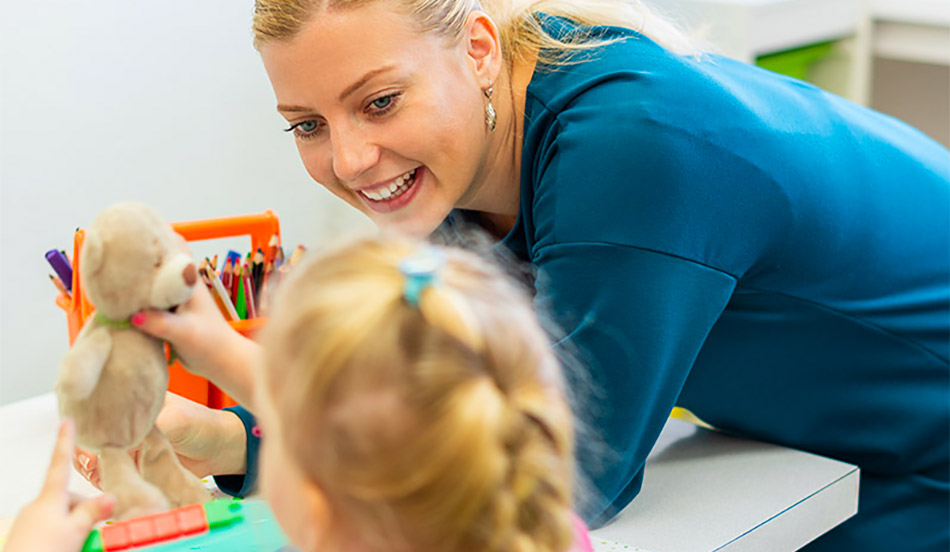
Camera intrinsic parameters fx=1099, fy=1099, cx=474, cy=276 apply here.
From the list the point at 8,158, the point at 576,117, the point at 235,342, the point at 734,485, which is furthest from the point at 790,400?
the point at 8,158

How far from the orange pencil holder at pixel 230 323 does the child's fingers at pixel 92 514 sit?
269mm

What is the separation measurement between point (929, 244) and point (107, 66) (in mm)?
1038

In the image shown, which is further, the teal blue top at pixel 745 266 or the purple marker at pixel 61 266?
the purple marker at pixel 61 266

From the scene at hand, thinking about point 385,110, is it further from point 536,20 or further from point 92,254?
point 92,254

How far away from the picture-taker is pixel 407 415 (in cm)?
48

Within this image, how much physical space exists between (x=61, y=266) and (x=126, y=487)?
425 millimetres

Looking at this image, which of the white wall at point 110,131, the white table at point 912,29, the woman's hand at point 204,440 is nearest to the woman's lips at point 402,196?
the woman's hand at point 204,440

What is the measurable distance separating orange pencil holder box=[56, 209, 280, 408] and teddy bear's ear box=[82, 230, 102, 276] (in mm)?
310

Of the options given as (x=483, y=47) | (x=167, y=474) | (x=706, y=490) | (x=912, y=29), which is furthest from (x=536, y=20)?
(x=912, y=29)

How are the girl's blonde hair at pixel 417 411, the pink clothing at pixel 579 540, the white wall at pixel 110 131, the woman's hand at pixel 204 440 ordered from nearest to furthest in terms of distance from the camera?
the girl's blonde hair at pixel 417 411
the pink clothing at pixel 579 540
the woman's hand at pixel 204 440
the white wall at pixel 110 131

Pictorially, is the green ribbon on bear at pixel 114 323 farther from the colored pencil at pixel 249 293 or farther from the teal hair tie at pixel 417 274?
the colored pencil at pixel 249 293

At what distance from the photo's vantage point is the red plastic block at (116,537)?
1.77 ft

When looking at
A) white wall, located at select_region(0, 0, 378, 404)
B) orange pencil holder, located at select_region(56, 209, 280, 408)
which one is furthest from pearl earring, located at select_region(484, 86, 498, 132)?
white wall, located at select_region(0, 0, 378, 404)

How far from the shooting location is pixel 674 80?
843 mm
